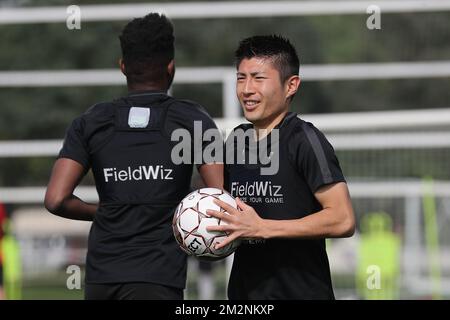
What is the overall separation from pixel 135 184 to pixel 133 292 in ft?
1.60

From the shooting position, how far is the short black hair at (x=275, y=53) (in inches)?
171

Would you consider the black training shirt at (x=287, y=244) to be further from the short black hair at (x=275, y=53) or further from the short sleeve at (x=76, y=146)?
the short sleeve at (x=76, y=146)

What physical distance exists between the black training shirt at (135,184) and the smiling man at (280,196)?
28cm

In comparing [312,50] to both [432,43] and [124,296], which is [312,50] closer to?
[432,43]

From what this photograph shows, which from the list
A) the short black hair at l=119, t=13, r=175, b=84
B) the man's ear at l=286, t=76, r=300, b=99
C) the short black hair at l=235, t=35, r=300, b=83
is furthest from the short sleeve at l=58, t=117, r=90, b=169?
the man's ear at l=286, t=76, r=300, b=99

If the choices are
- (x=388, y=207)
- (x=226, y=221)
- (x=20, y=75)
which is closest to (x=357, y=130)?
(x=388, y=207)

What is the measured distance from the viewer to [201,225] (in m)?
4.05

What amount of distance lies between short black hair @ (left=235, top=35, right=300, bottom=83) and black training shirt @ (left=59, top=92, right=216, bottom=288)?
0.36 m

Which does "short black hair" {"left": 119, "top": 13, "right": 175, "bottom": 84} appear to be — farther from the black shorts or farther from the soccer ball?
the black shorts

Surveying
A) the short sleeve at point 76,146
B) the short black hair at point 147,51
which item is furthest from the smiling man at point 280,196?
the short sleeve at point 76,146

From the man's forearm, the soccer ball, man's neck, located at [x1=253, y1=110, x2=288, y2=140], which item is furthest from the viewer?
man's neck, located at [x1=253, y1=110, x2=288, y2=140]

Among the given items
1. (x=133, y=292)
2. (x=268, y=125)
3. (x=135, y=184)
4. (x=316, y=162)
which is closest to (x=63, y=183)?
(x=135, y=184)

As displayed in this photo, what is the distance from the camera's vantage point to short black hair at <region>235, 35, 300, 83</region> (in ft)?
14.2

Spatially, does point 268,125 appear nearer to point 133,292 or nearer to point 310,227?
point 310,227
